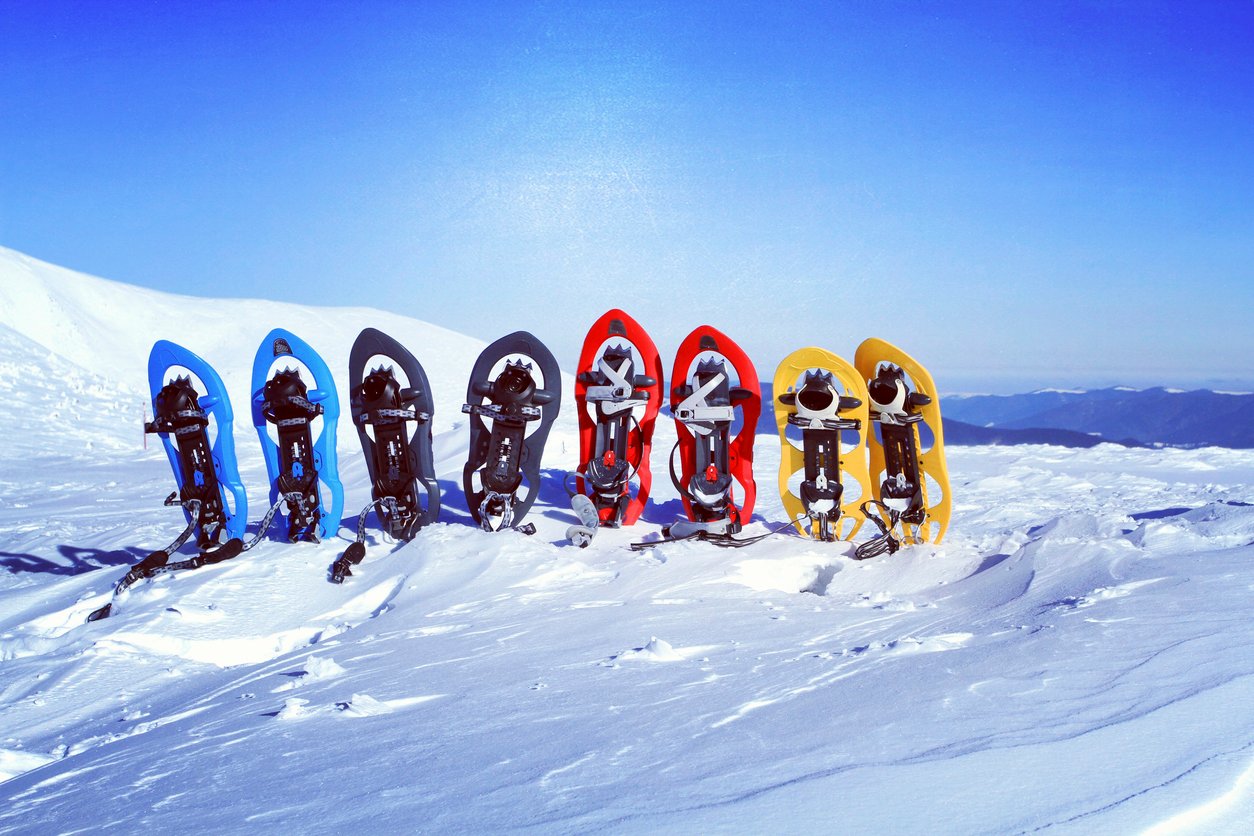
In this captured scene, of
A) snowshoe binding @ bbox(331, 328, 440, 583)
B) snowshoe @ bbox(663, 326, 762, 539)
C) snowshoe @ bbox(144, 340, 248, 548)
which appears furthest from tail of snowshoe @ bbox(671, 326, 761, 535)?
snowshoe @ bbox(144, 340, 248, 548)

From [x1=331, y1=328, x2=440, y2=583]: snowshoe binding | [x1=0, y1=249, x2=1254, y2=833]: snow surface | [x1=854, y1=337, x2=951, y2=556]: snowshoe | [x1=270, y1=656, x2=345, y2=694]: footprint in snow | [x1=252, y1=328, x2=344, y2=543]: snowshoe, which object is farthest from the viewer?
[x1=331, y1=328, x2=440, y2=583]: snowshoe binding

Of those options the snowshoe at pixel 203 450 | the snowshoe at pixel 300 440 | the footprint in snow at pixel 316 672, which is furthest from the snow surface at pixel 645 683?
the snowshoe at pixel 203 450

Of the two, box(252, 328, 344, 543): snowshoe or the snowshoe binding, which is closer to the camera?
box(252, 328, 344, 543): snowshoe

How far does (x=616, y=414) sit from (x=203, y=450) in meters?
3.75

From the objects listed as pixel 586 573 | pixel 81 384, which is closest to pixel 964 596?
pixel 586 573

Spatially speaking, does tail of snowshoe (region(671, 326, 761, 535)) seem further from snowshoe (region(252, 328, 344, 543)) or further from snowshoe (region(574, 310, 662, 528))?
snowshoe (region(252, 328, 344, 543))

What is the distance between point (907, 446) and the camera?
26.9 feet

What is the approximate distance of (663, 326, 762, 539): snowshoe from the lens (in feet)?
27.8

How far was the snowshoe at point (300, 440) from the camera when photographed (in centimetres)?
834

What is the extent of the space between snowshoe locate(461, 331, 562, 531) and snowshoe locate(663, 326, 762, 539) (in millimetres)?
1219

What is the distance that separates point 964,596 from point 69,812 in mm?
5015

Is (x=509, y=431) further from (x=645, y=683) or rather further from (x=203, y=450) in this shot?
(x=645, y=683)

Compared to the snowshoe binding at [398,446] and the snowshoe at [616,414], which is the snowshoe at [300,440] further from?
the snowshoe at [616,414]

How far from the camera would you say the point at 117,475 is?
14586mm
